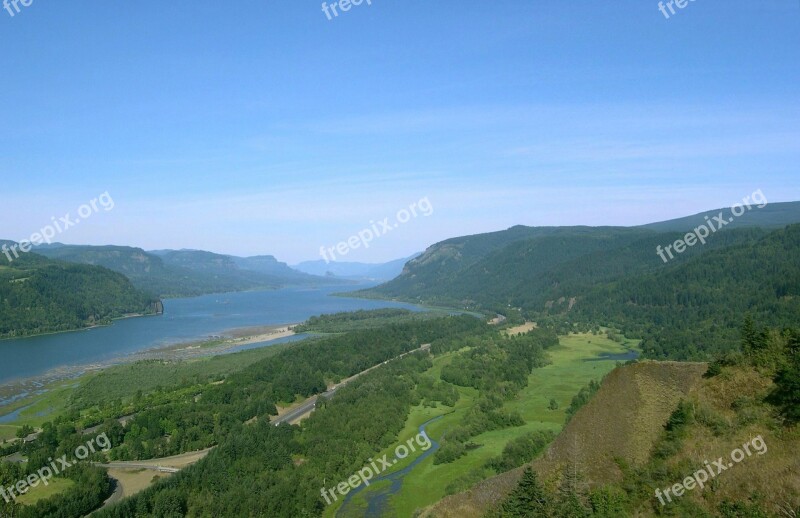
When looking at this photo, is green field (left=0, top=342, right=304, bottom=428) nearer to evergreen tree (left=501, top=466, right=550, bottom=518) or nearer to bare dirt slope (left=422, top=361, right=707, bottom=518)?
bare dirt slope (left=422, top=361, right=707, bottom=518)

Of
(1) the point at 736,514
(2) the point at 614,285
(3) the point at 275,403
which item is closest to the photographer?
(1) the point at 736,514

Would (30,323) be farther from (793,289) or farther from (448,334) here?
(793,289)

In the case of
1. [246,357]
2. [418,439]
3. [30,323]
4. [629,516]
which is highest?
[30,323]

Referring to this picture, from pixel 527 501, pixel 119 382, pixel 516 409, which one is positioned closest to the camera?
pixel 527 501

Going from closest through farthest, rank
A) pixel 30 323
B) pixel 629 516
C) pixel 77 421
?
pixel 629 516 < pixel 77 421 < pixel 30 323

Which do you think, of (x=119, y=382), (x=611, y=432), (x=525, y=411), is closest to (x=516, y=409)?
(x=525, y=411)

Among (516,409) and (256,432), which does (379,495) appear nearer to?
(256,432)

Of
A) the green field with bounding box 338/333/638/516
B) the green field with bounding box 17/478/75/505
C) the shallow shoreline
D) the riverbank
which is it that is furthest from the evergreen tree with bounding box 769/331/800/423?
the shallow shoreline

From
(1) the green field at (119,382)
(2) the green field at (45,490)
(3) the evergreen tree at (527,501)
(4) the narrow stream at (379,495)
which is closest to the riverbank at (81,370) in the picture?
(1) the green field at (119,382)

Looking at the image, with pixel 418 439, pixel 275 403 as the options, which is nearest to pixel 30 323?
pixel 275 403
